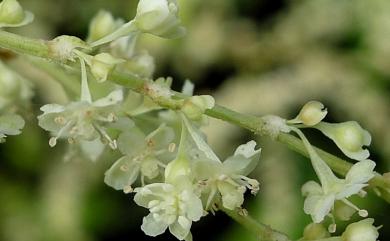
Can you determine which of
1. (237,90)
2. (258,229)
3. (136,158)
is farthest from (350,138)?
(237,90)

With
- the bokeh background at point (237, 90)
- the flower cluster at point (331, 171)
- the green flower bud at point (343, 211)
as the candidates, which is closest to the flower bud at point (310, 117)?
the flower cluster at point (331, 171)

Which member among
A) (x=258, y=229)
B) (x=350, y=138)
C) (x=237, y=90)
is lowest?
(x=237, y=90)

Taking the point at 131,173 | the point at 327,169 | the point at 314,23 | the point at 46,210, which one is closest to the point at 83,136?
the point at 131,173

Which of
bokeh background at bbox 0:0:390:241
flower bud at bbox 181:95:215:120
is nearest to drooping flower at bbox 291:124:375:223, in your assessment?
flower bud at bbox 181:95:215:120

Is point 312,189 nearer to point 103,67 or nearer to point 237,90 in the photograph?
point 103,67

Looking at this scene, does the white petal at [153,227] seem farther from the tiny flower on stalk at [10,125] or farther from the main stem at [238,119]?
the tiny flower on stalk at [10,125]

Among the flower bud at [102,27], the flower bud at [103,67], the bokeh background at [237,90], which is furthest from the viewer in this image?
the bokeh background at [237,90]

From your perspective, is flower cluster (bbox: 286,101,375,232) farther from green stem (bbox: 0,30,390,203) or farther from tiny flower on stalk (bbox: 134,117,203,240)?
tiny flower on stalk (bbox: 134,117,203,240)

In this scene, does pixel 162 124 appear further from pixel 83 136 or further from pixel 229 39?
pixel 229 39
